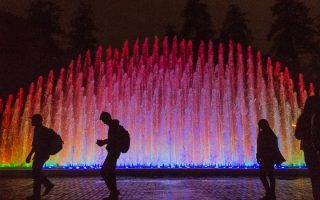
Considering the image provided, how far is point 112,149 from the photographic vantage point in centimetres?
797

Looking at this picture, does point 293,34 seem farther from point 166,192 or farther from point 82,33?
point 166,192

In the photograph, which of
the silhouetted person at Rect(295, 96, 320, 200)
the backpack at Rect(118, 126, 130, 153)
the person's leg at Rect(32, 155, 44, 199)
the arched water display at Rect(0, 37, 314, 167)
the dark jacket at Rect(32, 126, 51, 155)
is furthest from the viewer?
the arched water display at Rect(0, 37, 314, 167)

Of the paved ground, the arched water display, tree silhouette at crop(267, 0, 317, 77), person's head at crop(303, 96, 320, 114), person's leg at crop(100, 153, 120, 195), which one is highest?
tree silhouette at crop(267, 0, 317, 77)

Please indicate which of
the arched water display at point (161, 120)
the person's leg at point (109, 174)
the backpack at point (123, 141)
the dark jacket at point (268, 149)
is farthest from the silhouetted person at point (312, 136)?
the arched water display at point (161, 120)

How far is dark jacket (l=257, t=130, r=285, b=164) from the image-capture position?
806 cm

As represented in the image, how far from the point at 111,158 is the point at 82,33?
4091 cm

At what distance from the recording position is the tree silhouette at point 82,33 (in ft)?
153

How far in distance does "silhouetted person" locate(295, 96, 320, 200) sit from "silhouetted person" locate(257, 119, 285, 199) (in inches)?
85.9

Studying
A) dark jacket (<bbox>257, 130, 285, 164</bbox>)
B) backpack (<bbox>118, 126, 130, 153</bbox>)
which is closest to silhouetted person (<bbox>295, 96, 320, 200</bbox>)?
dark jacket (<bbox>257, 130, 285, 164</bbox>)

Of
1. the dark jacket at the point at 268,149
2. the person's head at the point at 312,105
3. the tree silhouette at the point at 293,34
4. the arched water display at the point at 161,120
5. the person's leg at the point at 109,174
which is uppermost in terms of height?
the tree silhouette at the point at 293,34

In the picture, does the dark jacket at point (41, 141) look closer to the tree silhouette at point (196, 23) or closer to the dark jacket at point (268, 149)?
the dark jacket at point (268, 149)

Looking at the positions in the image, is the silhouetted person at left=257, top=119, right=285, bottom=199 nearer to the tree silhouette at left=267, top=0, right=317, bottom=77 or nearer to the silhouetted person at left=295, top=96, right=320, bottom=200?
the silhouetted person at left=295, top=96, right=320, bottom=200

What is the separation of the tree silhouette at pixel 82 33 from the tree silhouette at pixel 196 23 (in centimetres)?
985

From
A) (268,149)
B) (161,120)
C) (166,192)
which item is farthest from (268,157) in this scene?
(161,120)
